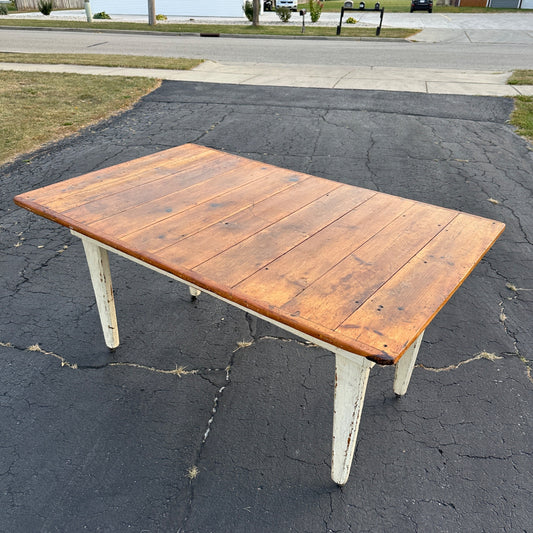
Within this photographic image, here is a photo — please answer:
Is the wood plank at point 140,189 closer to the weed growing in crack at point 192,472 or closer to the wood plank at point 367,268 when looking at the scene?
the wood plank at point 367,268

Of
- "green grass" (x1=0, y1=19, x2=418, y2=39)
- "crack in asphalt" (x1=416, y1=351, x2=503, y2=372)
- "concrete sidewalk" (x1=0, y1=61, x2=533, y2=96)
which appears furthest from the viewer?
"green grass" (x1=0, y1=19, x2=418, y2=39)

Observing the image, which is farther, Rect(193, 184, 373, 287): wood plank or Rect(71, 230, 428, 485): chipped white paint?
Rect(193, 184, 373, 287): wood plank

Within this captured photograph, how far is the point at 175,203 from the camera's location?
2.14m

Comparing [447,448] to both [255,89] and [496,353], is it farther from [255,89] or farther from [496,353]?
[255,89]

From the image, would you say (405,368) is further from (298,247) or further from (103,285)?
(103,285)

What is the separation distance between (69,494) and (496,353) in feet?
7.09

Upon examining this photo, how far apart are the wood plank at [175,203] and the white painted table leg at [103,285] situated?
0.18m

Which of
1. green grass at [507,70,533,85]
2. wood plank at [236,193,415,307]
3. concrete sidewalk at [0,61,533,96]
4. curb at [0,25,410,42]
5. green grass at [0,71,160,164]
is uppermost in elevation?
wood plank at [236,193,415,307]

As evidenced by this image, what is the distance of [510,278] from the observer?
314 cm

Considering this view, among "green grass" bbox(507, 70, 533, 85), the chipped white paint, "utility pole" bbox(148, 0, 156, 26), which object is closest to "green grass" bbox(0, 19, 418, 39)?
"utility pole" bbox(148, 0, 156, 26)

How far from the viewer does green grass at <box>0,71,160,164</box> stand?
566 centimetres

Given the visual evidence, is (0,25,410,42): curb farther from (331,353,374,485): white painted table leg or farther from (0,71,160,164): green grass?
(331,353,374,485): white painted table leg

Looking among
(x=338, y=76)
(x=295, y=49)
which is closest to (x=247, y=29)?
(x=295, y=49)

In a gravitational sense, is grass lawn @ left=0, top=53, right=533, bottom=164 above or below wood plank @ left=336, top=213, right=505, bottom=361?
below
